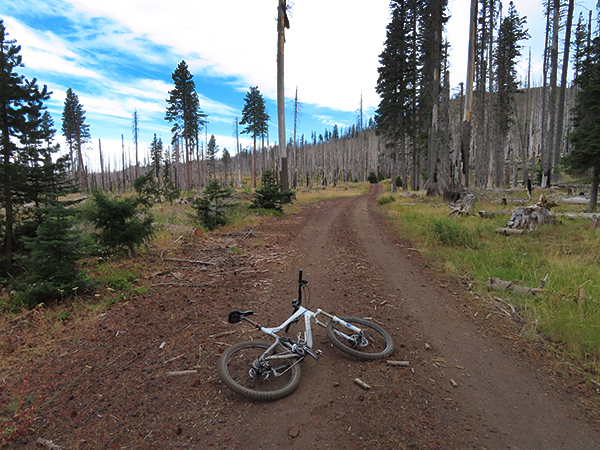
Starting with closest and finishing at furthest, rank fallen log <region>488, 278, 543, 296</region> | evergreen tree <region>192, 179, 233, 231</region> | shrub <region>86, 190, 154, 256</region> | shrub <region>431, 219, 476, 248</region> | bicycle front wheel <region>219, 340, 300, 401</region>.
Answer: bicycle front wheel <region>219, 340, 300, 401</region> < fallen log <region>488, 278, 543, 296</region> < shrub <region>86, 190, 154, 256</region> < shrub <region>431, 219, 476, 248</region> < evergreen tree <region>192, 179, 233, 231</region>

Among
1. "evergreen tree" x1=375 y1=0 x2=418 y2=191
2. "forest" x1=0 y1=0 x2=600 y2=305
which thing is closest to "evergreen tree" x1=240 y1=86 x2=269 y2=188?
"forest" x1=0 y1=0 x2=600 y2=305

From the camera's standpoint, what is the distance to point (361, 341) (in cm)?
389

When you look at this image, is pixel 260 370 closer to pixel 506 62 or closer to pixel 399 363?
pixel 399 363

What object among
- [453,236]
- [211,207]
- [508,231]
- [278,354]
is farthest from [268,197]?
[278,354]

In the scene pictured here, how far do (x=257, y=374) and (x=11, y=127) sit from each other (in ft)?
27.8

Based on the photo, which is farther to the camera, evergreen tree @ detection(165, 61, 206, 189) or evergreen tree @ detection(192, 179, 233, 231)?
evergreen tree @ detection(165, 61, 206, 189)

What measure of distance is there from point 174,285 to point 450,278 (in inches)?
250

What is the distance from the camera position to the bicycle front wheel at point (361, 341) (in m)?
3.76

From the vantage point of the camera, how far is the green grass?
430 centimetres

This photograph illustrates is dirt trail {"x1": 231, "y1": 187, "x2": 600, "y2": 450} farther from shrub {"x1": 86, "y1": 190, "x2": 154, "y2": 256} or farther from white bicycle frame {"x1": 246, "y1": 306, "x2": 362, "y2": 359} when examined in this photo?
shrub {"x1": 86, "y1": 190, "x2": 154, "y2": 256}

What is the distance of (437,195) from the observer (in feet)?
68.1

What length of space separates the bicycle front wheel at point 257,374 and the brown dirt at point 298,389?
0.13m

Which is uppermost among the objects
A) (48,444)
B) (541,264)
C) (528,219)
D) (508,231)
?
(528,219)

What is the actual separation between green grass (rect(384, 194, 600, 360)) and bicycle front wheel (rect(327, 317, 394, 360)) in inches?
97.7
